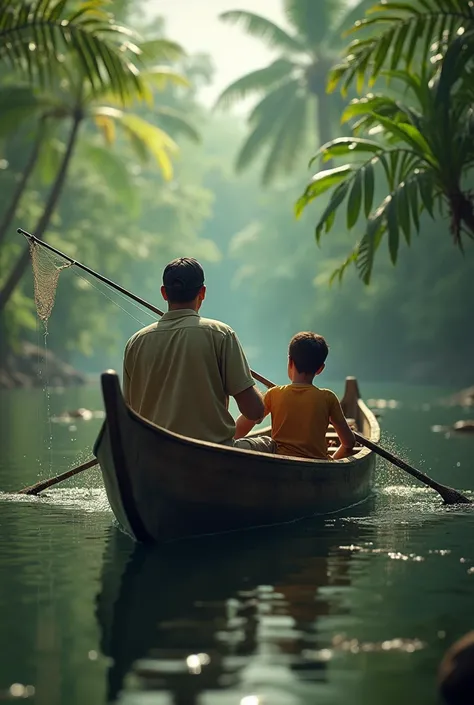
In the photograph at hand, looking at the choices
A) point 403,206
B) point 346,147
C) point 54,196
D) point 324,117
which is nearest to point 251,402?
point 403,206

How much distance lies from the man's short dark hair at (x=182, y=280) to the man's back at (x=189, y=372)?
10cm

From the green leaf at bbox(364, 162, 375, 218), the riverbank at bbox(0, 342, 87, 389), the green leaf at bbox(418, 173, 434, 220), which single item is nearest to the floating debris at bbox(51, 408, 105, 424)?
the green leaf at bbox(364, 162, 375, 218)

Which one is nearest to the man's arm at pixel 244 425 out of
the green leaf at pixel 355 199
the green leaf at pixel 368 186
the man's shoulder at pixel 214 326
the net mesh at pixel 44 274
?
the man's shoulder at pixel 214 326

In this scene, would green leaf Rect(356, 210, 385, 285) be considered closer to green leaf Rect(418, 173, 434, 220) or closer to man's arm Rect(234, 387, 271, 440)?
green leaf Rect(418, 173, 434, 220)

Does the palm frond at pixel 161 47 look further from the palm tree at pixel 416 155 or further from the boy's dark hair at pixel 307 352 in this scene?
the boy's dark hair at pixel 307 352

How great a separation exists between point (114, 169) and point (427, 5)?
16.1 metres

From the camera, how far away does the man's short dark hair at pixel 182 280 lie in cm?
765

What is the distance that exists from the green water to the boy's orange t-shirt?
1.88 ft

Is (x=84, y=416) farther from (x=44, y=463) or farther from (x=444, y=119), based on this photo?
(x=444, y=119)

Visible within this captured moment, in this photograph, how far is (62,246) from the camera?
123 feet

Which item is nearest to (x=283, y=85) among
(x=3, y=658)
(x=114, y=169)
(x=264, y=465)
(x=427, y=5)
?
(x=114, y=169)

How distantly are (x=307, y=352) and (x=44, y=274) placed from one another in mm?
2208

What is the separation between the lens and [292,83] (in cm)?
4462

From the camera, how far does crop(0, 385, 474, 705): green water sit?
456cm
